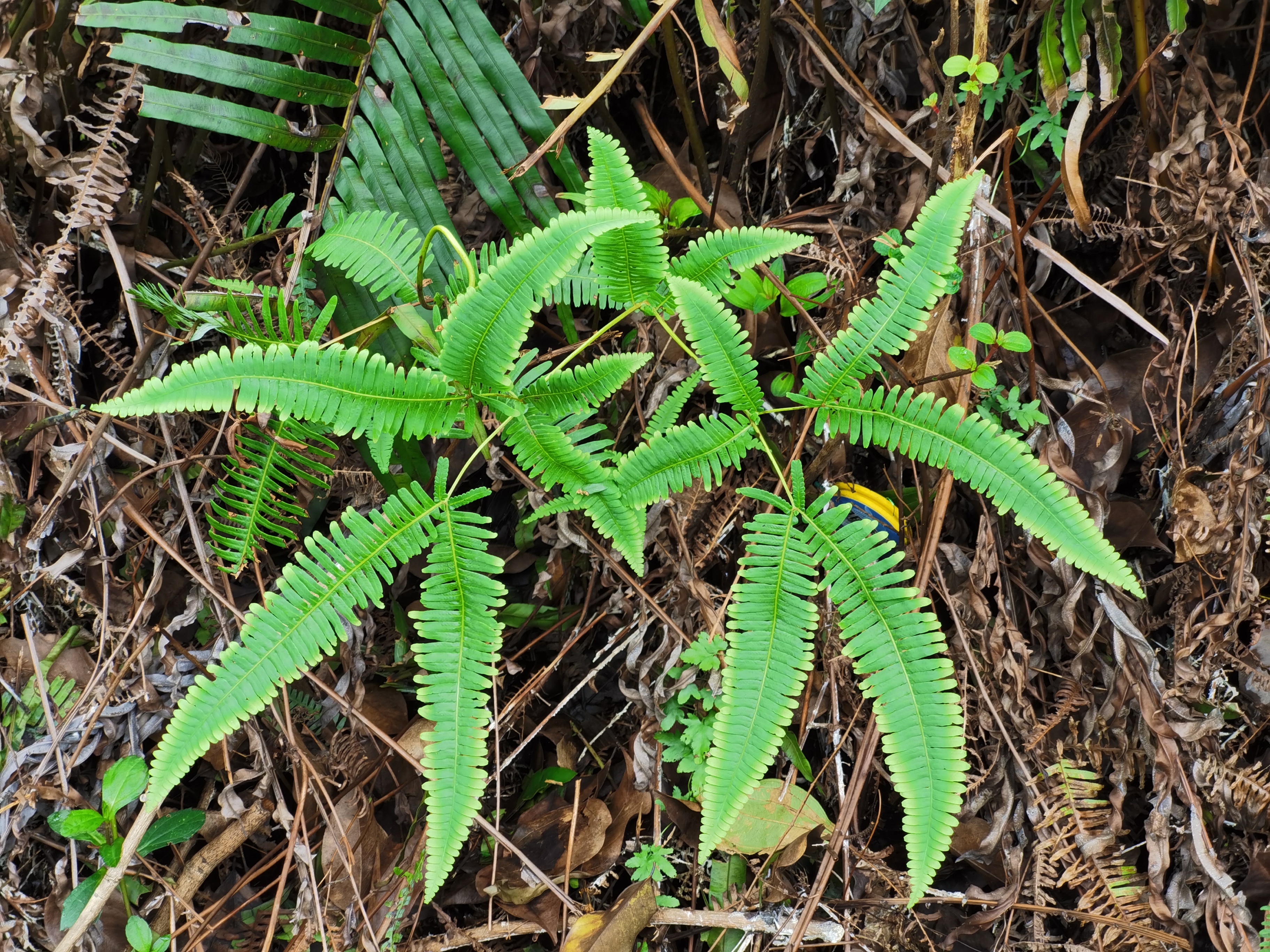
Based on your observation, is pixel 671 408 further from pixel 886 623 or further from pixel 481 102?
pixel 481 102

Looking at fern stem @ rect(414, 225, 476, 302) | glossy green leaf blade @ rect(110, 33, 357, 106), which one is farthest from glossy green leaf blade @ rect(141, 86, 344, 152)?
fern stem @ rect(414, 225, 476, 302)

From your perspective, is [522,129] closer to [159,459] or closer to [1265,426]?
[159,459]

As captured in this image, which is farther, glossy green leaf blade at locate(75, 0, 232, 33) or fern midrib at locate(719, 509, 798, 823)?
glossy green leaf blade at locate(75, 0, 232, 33)

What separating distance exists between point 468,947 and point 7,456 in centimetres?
163

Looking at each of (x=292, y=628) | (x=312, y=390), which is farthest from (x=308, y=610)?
(x=312, y=390)

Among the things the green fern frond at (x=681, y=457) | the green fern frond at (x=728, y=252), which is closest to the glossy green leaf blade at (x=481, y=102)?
the green fern frond at (x=728, y=252)

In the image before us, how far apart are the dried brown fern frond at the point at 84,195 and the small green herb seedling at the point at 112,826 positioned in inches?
37.8

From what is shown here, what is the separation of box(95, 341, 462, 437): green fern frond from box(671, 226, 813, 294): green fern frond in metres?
0.54

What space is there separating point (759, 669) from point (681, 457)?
42 centimetres

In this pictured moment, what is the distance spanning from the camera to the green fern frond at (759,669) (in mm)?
1404

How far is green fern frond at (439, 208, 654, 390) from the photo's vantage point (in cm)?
130

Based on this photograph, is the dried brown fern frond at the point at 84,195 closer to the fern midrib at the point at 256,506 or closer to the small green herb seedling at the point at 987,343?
the fern midrib at the point at 256,506

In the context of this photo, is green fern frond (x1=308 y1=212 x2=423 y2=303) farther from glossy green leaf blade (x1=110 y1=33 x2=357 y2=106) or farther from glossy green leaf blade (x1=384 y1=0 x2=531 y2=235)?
glossy green leaf blade (x1=110 y1=33 x2=357 y2=106)

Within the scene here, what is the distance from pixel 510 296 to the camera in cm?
134
